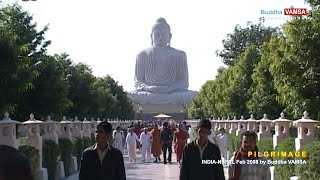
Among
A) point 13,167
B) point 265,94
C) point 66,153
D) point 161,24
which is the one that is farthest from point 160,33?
point 13,167

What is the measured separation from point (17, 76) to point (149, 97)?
69.9 metres

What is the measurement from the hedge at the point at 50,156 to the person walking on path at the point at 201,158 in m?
8.26

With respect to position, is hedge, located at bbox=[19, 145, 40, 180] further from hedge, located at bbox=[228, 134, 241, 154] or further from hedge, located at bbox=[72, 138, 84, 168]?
hedge, located at bbox=[72, 138, 84, 168]

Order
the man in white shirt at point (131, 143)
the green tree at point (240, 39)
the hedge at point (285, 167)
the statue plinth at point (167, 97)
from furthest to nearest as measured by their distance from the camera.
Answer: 1. the statue plinth at point (167, 97)
2. the green tree at point (240, 39)
3. the man in white shirt at point (131, 143)
4. the hedge at point (285, 167)

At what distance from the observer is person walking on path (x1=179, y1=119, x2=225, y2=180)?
6660 millimetres

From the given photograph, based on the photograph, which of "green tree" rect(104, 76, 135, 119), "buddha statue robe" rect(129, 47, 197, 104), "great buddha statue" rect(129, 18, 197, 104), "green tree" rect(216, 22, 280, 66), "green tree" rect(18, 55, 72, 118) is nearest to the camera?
"green tree" rect(18, 55, 72, 118)

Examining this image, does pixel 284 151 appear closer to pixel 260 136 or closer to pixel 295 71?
pixel 295 71

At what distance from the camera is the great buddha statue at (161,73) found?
81.6 metres

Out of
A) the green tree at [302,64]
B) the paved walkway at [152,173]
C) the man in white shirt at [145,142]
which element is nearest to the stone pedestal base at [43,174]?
the paved walkway at [152,173]

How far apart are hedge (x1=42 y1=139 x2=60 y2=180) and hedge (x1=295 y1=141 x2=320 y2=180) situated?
21.9 feet

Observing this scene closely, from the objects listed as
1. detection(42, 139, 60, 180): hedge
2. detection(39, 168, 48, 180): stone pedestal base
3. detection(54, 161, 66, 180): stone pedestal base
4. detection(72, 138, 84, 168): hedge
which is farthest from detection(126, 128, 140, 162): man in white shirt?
detection(39, 168, 48, 180): stone pedestal base

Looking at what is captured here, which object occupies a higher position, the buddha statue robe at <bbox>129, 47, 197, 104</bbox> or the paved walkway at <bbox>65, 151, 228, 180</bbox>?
the buddha statue robe at <bbox>129, 47, 197, 104</bbox>

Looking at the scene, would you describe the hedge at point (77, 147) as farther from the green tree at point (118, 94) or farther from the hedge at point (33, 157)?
the green tree at point (118, 94)

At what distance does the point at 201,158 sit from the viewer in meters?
6.70
